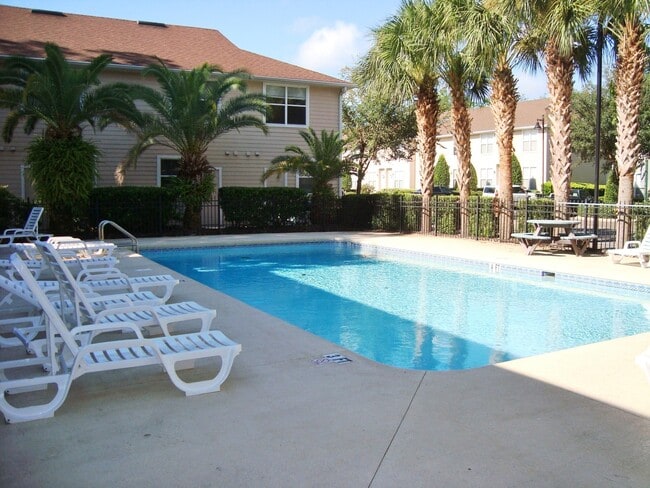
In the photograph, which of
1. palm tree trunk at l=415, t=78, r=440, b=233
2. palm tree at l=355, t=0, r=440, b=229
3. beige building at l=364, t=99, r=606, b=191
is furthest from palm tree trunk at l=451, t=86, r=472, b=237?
beige building at l=364, t=99, r=606, b=191

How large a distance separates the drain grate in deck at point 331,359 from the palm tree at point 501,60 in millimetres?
12332

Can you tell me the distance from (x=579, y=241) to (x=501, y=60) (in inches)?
218

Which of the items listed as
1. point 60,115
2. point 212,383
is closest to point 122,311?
point 212,383

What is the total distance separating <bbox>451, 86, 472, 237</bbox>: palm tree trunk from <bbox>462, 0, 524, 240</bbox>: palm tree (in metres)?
1.44

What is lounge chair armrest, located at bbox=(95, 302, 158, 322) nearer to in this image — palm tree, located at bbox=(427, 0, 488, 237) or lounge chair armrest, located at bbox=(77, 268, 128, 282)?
lounge chair armrest, located at bbox=(77, 268, 128, 282)

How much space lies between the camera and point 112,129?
2169cm

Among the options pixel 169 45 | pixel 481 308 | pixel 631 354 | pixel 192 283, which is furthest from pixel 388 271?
pixel 169 45

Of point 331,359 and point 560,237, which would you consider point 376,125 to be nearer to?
point 560,237

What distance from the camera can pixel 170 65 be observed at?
22062 millimetres

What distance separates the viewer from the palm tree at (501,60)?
15742mm

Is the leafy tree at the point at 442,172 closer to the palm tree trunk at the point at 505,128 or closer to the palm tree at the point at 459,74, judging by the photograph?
the palm tree at the point at 459,74

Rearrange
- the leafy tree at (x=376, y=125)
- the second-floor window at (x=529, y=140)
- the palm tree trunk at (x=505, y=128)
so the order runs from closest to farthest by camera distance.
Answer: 1. the palm tree trunk at (x=505, y=128)
2. the leafy tree at (x=376, y=125)
3. the second-floor window at (x=529, y=140)

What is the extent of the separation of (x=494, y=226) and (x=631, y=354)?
12.3 metres

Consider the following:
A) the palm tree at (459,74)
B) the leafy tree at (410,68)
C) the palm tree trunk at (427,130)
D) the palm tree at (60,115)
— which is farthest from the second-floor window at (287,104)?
the palm tree at (60,115)
